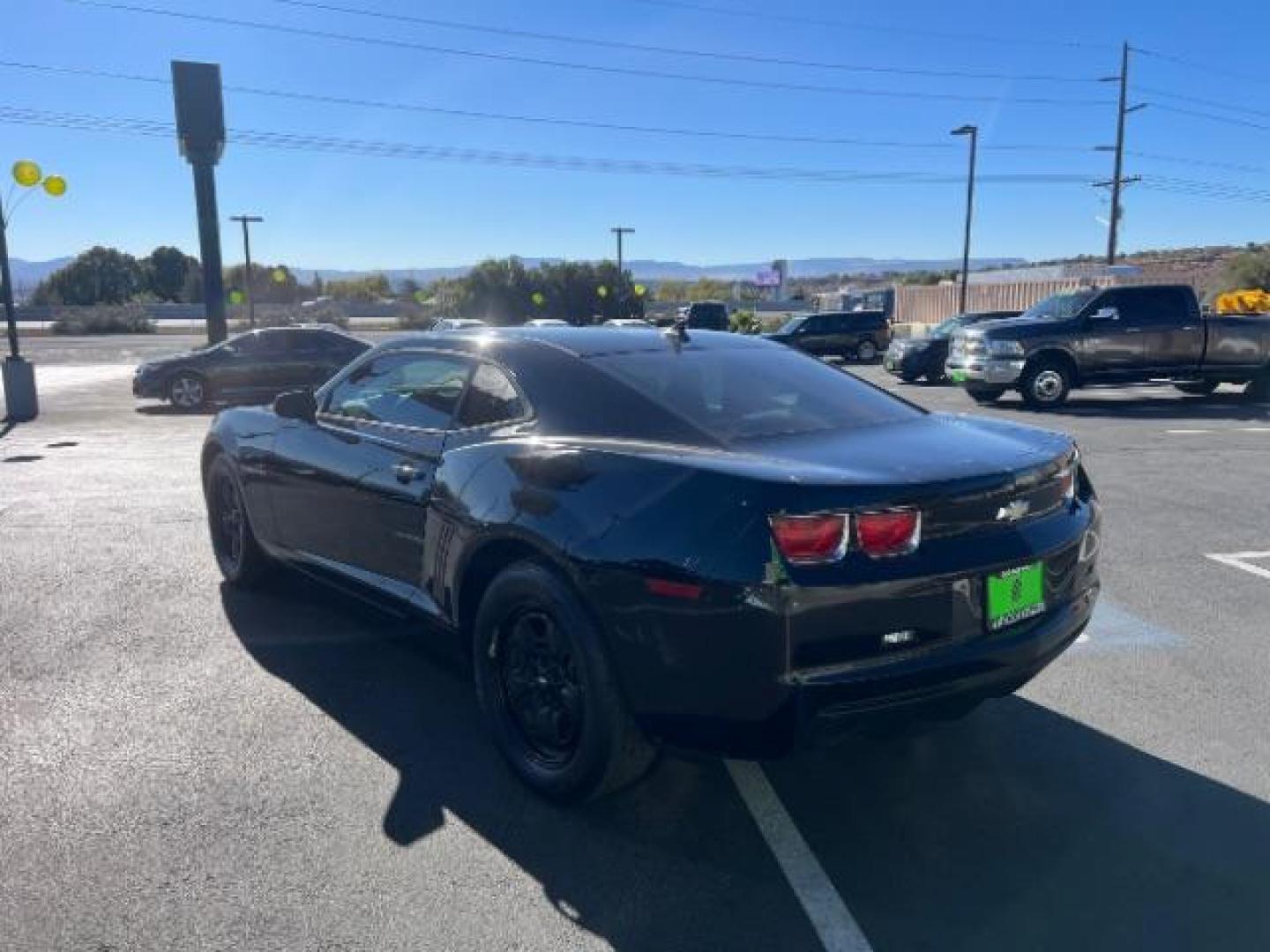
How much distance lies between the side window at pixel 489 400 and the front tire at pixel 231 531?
2.14m

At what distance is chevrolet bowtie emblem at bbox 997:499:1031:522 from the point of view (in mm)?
3091

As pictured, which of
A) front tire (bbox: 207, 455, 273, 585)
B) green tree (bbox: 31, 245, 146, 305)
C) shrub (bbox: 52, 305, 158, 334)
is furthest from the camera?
green tree (bbox: 31, 245, 146, 305)

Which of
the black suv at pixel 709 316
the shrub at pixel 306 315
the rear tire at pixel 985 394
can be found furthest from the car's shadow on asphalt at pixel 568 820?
the shrub at pixel 306 315

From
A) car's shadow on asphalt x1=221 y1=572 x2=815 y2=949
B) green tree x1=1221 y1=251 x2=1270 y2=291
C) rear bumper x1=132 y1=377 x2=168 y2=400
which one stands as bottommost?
car's shadow on asphalt x1=221 y1=572 x2=815 y2=949

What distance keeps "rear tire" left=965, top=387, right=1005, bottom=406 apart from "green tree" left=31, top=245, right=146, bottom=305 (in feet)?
305

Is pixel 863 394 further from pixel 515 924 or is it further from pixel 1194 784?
pixel 515 924

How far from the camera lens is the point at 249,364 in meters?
17.0

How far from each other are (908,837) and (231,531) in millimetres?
4211

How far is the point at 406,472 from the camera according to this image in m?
4.03

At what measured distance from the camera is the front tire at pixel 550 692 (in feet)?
10.2

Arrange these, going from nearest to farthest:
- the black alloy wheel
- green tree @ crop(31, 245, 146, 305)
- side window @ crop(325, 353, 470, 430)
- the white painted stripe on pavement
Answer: the white painted stripe on pavement → the black alloy wheel → side window @ crop(325, 353, 470, 430) → green tree @ crop(31, 245, 146, 305)

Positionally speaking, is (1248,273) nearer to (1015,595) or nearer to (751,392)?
(751,392)

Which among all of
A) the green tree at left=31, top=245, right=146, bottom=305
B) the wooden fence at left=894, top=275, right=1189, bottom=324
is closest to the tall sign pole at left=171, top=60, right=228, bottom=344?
the wooden fence at left=894, top=275, right=1189, bottom=324

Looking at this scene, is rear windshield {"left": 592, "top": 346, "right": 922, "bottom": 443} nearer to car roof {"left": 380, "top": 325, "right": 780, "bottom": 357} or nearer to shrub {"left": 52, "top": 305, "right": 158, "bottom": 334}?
car roof {"left": 380, "top": 325, "right": 780, "bottom": 357}
